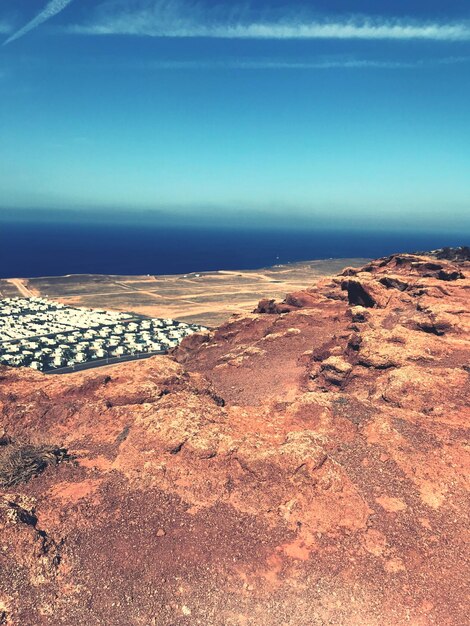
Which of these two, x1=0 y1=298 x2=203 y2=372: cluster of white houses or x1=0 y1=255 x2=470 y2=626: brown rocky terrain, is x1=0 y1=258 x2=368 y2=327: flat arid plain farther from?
x1=0 y1=255 x2=470 y2=626: brown rocky terrain

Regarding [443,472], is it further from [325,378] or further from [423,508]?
[325,378]


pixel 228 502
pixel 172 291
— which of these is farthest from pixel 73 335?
pixel 228 502

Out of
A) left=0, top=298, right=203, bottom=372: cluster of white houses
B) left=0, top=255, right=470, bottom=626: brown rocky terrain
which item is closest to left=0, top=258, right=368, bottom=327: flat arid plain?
left=0, top=298, right=203, bottom=372: cluster of white houses

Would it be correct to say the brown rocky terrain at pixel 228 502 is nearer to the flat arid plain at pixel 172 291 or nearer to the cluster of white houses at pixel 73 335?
the cluster of white houses at pixel 73 335

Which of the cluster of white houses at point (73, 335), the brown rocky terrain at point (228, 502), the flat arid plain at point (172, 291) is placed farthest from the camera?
the flat arid plain at point (172, 291)

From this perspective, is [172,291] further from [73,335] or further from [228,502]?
[228,502]

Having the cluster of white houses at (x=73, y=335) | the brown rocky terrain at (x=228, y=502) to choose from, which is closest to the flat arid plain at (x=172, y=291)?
the cluster of white houses at (x=73, y=335)
